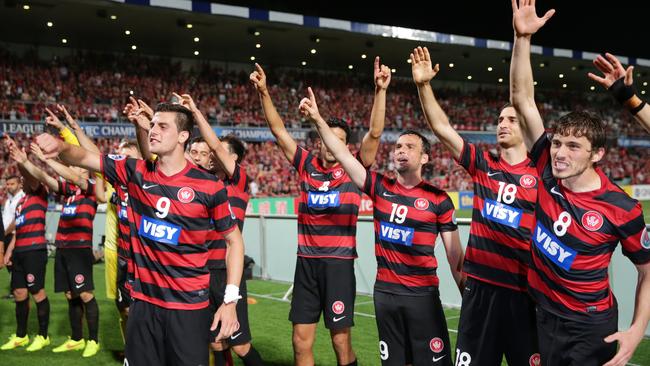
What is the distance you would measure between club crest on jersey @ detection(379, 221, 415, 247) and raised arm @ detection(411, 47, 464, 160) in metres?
0.67

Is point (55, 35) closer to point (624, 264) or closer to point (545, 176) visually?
point (624, 264)

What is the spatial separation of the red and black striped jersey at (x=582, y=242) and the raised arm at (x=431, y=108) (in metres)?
0.78

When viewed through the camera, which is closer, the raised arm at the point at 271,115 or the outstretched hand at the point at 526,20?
the outstretched hand at the point at 526,20

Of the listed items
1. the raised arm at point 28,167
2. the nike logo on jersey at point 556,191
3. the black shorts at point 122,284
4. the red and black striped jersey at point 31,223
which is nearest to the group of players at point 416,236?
the nike logo on jersey at point 556,191

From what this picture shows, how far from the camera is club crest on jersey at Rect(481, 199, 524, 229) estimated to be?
405cm

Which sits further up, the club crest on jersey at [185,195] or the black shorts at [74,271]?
the club crest on jersey at [185,195]

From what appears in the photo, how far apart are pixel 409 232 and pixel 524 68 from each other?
156 cm

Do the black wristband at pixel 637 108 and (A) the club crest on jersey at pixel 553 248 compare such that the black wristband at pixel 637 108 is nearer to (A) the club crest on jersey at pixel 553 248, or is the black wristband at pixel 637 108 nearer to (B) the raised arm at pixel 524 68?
(B) the raised arm at pixel 524 68

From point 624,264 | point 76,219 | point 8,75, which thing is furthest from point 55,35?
point 624,264

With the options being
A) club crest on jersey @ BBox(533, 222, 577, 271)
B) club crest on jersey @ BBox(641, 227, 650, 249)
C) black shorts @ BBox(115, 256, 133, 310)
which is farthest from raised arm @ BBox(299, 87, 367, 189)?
black shorts @ BBox(115, 256, 133, 310)

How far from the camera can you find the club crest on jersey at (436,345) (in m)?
4.39

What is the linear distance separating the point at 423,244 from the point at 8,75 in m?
25.0

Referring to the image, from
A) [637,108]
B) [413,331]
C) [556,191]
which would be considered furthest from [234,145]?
[637,108]

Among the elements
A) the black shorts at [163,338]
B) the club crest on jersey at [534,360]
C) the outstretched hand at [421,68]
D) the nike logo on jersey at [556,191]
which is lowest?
the club crest on jersey at [534,360]
